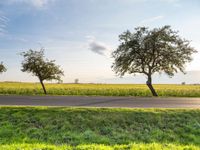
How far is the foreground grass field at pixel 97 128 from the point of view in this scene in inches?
339

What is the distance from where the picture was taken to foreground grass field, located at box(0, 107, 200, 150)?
860cm

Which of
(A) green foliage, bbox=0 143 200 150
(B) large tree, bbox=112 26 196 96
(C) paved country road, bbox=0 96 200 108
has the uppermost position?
(B) large tree, bbox=112 26 196 96

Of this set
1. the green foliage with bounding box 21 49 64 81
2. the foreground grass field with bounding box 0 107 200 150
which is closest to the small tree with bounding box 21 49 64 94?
the green foliage with bounding box 21 49 64 81

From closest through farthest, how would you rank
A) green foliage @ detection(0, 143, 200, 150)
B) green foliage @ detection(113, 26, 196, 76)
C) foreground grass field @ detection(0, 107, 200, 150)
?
green foliage @ detection(0, 143, 200, 150), foreground grass field @ detection(0, 107, 200, 150), green foliage @ detection(113, 26, 196, 76)

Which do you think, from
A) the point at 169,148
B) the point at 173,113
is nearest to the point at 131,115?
the point at 173,113

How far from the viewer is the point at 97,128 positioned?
34.5 feet

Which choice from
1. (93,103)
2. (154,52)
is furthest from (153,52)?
(93,103)

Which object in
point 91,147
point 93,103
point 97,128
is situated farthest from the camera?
point 93,103

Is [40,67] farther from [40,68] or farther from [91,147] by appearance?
[91,147]

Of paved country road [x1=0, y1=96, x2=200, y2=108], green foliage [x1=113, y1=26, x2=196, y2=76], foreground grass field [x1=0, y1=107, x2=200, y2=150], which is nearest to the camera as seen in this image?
foreground grass field [x1=0, y1=107, x2=200, y2=150]

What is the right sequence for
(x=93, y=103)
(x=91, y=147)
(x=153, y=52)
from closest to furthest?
(x=91, y=147), (x=93, y=103), (x=153, y=52)

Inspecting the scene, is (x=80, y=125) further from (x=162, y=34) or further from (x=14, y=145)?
(x=162, y=34)

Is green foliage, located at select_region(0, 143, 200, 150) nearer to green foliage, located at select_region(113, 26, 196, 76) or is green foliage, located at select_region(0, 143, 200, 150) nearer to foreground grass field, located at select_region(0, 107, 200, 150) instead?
foreground grass field, located at select_region(0, 107, 200, 150)

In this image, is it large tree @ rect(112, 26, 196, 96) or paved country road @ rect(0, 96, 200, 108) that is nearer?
paved country road @ rect(0, 96, 200, 108)
